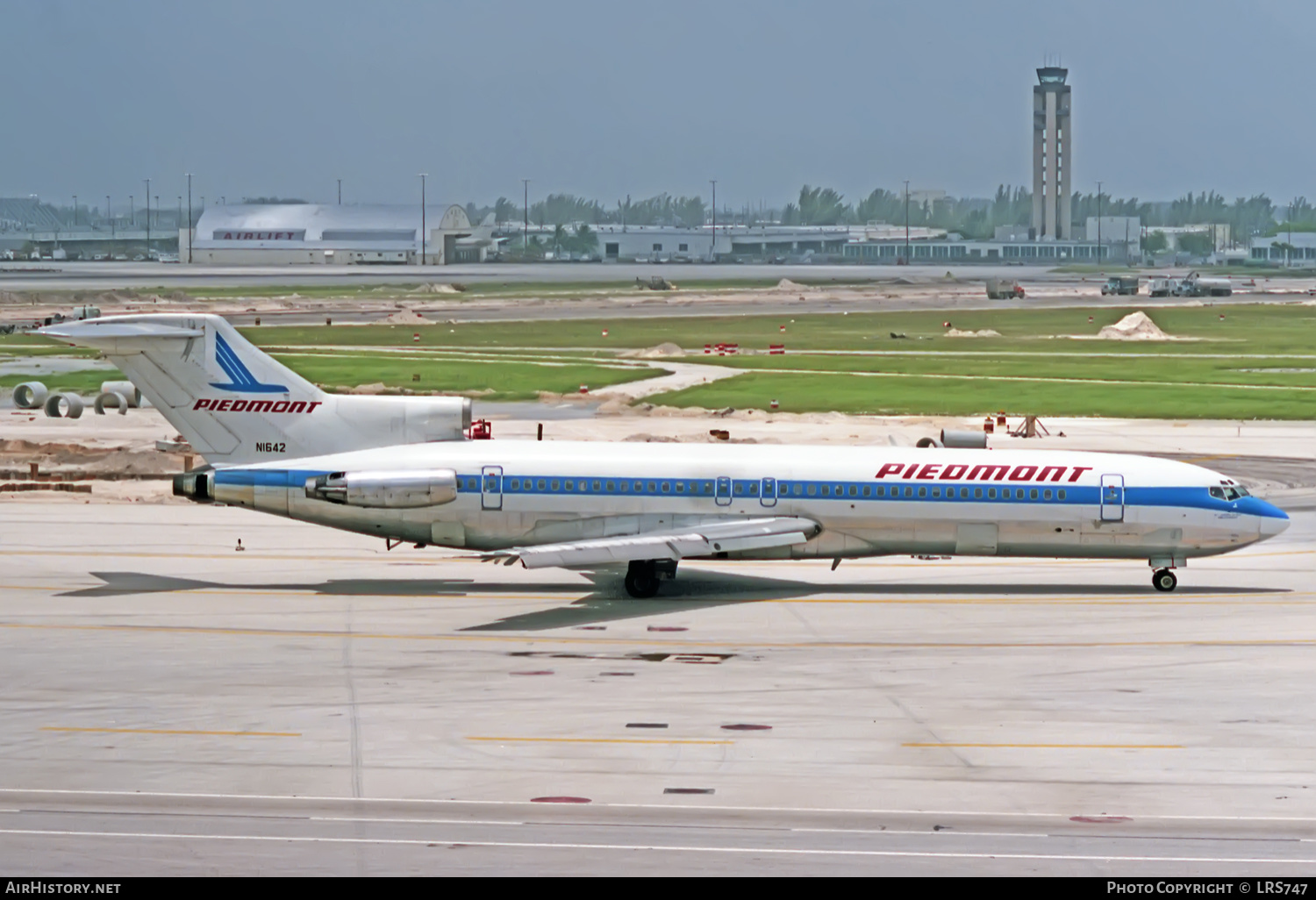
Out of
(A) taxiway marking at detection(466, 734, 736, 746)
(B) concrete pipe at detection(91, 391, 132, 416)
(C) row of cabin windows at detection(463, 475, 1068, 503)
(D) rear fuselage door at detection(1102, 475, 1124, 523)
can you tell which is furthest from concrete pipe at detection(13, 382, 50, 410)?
(A) taxiway marking at detection(466, 734, 736, 746)

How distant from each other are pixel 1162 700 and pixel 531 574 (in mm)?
17204

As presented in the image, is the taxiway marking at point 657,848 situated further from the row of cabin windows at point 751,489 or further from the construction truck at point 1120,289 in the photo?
the construction truck at point 1120,289

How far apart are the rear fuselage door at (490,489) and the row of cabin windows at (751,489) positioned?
20mm

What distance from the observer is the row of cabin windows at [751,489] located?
38.3 m

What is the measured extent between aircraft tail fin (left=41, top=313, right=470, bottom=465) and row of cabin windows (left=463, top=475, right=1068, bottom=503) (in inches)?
138

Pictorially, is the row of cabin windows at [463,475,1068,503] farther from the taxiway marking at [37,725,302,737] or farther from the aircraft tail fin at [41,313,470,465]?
the taxiway marking at [37,725,302,737]

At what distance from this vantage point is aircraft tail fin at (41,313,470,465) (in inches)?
1558

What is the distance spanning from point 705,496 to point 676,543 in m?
1.84

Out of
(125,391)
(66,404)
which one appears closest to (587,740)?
(125,391)

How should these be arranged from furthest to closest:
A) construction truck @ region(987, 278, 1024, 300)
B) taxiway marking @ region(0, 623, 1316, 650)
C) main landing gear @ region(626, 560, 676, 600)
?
1. construction truck @ region(987, 278, 1024, 300)
2. main landing gear @ region(626, 560, 676, 600)
3. taxiway marking @ region(0, 623, 1316, 650)

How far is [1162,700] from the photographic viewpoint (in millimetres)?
28469

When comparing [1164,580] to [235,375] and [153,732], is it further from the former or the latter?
[153,732]

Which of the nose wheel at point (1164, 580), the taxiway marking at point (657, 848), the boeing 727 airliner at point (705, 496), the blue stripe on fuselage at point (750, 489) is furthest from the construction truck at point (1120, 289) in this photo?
the taxiway marking at point (657, 848)
